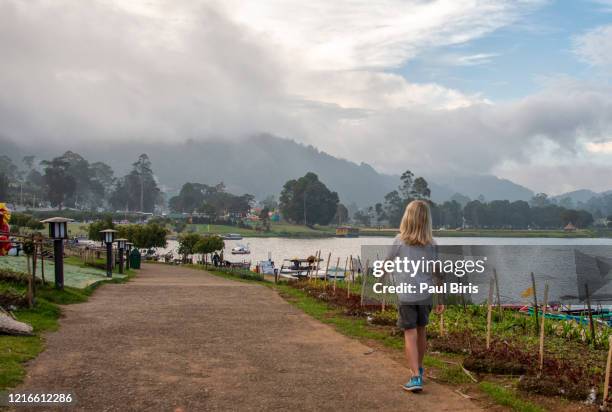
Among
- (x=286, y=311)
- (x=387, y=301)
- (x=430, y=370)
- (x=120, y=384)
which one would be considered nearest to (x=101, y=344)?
(x=120, y=384)

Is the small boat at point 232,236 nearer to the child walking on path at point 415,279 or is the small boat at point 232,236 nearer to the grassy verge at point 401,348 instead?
the grassy verge at point 401,348

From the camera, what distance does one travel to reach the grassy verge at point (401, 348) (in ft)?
18.6

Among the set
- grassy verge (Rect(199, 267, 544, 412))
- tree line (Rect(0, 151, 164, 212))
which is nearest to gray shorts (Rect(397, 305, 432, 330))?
grassy verge (Rect(199, 267, 544, 412))

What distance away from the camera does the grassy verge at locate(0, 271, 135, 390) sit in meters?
5.90

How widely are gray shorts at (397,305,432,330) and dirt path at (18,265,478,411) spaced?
0.71 metres

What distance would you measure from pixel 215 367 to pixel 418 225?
2.91m

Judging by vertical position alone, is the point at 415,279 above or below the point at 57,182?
below

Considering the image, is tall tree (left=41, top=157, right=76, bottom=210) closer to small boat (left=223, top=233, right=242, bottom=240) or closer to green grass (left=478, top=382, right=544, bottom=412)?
small boat (left=223, top=233, right=242, bottom=240)

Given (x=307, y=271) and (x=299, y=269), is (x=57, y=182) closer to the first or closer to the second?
(x=299, y=269)

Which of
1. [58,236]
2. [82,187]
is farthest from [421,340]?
[82,187]

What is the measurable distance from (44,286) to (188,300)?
3214 millimetres

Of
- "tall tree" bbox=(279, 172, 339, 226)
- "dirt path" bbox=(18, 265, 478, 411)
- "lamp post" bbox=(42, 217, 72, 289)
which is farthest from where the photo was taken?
"tall tree" bbox=(279, 172, 339, 226)

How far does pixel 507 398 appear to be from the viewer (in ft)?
18.5

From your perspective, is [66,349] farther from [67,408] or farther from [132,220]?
[132,220]
